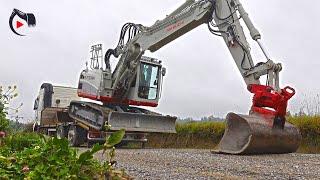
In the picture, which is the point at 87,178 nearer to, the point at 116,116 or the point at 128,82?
the point at 116,116

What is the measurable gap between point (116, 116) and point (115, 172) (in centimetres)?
1086

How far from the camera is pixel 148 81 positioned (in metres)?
15.0

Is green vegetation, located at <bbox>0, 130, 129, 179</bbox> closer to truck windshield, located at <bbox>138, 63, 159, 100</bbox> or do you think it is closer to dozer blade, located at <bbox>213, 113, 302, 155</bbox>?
dozer blade, located at <bbox>213, 113, 302, 155</bbox>

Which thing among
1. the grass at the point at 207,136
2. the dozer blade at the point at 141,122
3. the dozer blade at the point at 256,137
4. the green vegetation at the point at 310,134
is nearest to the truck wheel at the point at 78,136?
the dozer blade at the point at 141,122

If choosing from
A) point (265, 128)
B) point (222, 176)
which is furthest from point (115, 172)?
point (265, 128)

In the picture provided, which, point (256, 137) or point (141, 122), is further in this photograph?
point (141, 122)

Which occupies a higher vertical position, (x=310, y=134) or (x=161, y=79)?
(x=161, y=79)

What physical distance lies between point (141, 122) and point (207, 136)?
14.2 ft

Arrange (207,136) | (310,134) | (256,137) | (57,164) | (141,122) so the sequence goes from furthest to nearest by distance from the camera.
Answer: (207,136)
(310,134)
(141,122)
(256,137)
(57,164)

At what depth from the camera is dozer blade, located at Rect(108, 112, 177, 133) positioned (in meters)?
13.2

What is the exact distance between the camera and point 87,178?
2.34 m

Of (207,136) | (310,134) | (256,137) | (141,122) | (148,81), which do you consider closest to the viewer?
(256,137)

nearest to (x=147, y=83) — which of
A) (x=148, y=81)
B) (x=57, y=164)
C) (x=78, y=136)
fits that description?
(x=148, y=81)

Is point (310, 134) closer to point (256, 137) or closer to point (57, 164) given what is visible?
point (256, 137)
